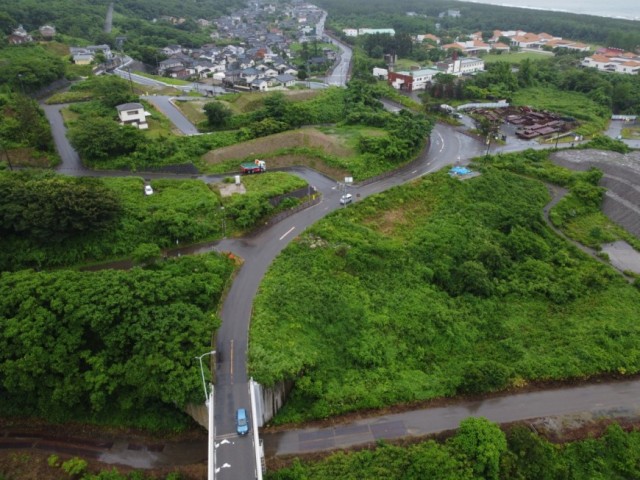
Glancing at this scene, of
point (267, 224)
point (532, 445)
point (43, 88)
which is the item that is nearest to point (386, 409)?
point (532, 445)

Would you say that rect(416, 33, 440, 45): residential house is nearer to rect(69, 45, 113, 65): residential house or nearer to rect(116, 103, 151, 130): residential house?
rect(69, 45, 113, 65): residential house

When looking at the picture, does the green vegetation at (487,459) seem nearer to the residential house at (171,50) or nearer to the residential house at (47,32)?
the residential house at (171,50)

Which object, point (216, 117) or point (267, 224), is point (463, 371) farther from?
point (216, 117)

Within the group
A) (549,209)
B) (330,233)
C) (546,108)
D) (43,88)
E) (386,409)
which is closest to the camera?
(386,409)

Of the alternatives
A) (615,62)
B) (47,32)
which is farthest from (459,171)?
(47,32)

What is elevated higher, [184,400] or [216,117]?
[216,117]

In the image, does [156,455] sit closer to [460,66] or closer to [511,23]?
[460,66]

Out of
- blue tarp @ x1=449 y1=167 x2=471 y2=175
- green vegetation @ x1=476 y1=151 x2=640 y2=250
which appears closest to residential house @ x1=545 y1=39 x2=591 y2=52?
green vegetation @ x1=476 y1=151 x2=640 y2=250
